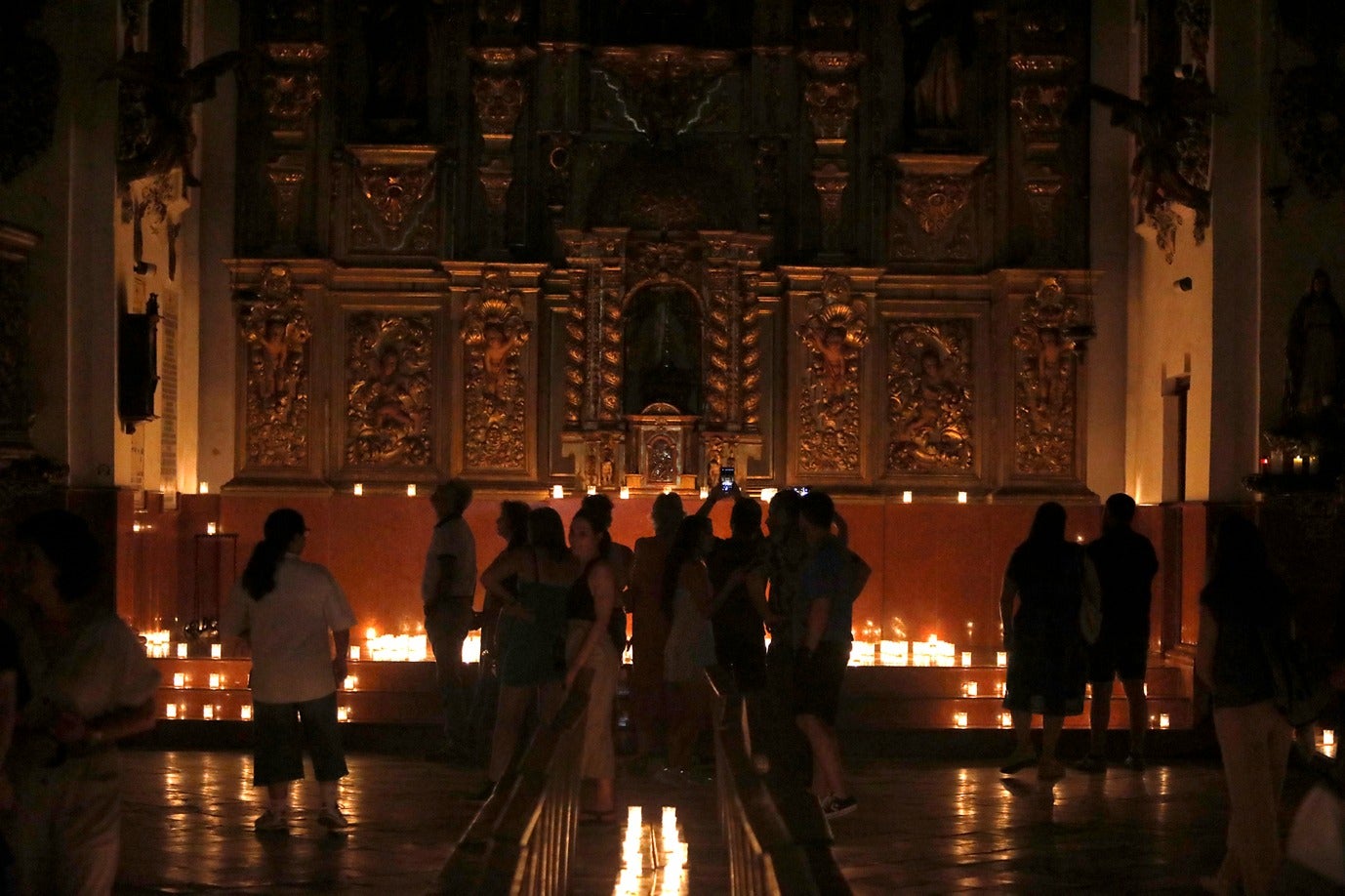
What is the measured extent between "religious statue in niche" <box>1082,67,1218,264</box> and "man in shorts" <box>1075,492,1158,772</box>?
4.04 metres

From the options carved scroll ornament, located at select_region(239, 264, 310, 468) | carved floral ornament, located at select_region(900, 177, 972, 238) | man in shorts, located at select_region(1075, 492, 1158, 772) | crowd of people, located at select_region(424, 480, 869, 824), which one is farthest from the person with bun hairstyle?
carved floral ornament, located at select_region(900, 177, 972, 238)

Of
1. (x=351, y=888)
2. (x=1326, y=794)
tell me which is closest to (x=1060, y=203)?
(x=351, y=888)

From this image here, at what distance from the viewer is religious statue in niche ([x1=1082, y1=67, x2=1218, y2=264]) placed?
15738 millimetres

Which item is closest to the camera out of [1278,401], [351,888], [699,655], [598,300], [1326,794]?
[1326,794]

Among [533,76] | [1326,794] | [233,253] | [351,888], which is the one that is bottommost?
[351,888]

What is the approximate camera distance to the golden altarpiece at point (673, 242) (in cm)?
1858

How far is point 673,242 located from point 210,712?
679 cm

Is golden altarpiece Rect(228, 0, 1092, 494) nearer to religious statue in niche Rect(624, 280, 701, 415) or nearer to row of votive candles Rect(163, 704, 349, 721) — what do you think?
religious statue in niche Rect(624, 280, 701, 415)

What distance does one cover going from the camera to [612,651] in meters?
11.0

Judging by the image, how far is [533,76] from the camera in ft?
61.8

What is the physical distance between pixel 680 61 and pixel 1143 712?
8.45 m

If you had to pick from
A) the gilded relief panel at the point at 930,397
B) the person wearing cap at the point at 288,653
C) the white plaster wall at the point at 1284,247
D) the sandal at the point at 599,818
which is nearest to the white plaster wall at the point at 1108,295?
the gilded relief panel at the point at 930,397

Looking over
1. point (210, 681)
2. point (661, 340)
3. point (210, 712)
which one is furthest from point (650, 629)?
point (661, 340)

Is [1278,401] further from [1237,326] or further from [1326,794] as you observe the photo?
[1326,794]
